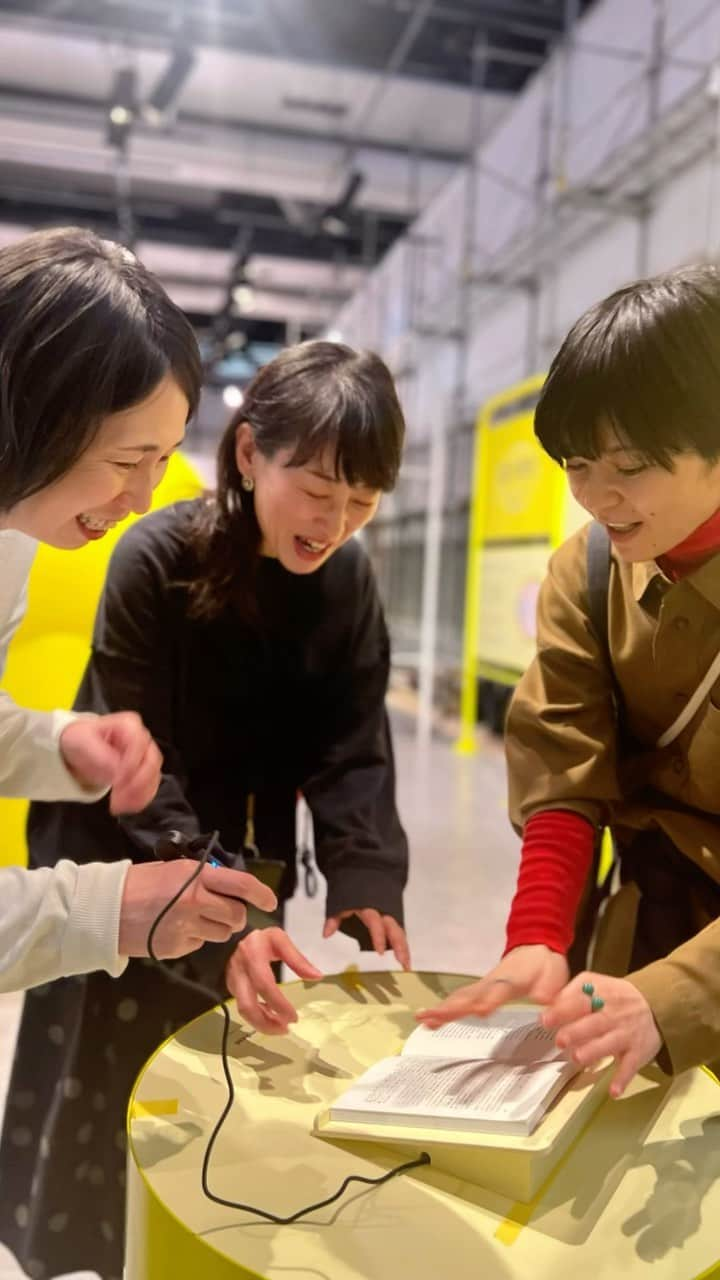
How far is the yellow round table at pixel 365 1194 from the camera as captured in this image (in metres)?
0.70

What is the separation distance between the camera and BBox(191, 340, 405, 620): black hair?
1.14 m

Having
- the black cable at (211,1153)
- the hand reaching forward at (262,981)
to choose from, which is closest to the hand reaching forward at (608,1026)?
the black cable at (211,1153)

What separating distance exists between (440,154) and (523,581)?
4509mm

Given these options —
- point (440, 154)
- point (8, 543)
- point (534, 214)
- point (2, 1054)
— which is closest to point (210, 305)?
point (440, 154)

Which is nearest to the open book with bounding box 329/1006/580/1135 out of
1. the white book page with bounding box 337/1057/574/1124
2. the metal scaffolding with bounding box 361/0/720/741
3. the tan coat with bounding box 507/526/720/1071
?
the white book page with bounding box 337/1057/574/1124

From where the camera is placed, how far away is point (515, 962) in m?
0.96

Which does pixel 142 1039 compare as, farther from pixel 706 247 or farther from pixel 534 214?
pixel 534 214

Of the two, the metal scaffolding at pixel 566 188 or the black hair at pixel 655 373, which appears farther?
the metal scaffolding at pixel 566 188

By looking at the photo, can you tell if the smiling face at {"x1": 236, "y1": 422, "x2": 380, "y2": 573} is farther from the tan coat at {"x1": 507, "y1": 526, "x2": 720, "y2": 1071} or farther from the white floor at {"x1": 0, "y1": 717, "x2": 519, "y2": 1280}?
the white floor at {"x1": 0, "y1": 717, "x2": 519, "y2": 1280}

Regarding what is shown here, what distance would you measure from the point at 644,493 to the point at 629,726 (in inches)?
11.8

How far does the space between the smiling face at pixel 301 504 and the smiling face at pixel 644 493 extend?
307 millimetres

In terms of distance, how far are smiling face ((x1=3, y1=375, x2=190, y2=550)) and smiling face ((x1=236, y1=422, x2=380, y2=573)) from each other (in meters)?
A: 0.27

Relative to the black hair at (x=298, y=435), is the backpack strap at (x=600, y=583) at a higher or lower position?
lower

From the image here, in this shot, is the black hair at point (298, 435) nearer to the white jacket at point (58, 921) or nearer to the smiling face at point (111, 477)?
the smiling face at point (111, 477)
